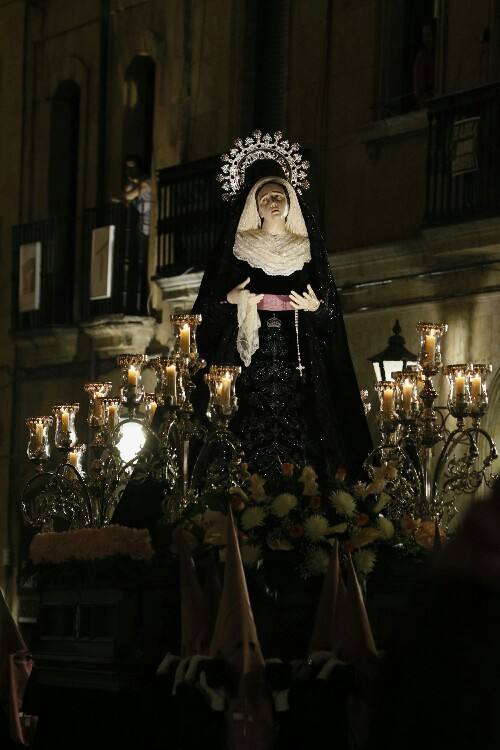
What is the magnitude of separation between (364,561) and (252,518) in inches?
18.9

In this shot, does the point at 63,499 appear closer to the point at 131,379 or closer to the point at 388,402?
the point at 131,379

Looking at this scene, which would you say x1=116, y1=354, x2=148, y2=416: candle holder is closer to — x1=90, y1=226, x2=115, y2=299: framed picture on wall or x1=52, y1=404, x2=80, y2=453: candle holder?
x1=52, y1=404, x2=80, y2=453: candle holder

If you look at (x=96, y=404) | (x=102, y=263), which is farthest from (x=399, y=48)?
(x=96, y=404)

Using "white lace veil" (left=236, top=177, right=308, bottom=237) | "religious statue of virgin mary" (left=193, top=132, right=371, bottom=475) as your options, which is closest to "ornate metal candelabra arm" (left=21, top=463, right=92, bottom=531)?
"religious statue of virgin mary" (left=193, top=132, right=371, bottom=475)

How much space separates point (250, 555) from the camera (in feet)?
23.5

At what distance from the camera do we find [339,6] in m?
16.0

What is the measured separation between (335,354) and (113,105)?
9.78m

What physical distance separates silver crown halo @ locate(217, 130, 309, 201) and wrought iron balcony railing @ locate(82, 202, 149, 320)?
7222 millimetres

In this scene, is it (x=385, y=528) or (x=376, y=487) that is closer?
(x=385, y=528)

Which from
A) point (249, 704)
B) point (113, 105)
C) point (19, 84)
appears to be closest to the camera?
point (249, 704)

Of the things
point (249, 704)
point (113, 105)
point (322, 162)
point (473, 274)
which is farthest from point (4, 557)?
point (249, 704)

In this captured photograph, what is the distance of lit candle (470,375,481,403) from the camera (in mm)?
9117

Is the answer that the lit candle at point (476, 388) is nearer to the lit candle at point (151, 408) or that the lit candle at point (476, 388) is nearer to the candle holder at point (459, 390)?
the candle holder at point (459, 390)

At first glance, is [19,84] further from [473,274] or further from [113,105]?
[473,274]
